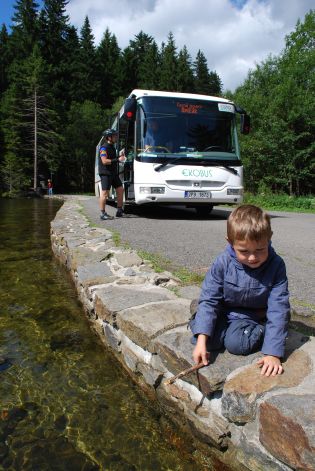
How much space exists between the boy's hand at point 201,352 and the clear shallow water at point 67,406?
1.59 feet

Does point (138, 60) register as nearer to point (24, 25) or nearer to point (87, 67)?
point (87, 67)

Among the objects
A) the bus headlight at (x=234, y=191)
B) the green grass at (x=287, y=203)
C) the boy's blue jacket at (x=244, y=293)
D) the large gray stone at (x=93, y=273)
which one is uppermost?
the bus headlight at (x=234, y=191)

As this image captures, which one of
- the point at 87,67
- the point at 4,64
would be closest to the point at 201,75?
the point at 87,67

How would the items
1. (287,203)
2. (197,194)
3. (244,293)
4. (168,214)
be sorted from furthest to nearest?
(287,203), (168,214), (197,194), (244,293)

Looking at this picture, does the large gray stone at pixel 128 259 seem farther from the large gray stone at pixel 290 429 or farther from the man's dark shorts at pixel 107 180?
the man's dark shorts at pixel 107 180

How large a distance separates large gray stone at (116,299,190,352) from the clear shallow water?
13.4 inches

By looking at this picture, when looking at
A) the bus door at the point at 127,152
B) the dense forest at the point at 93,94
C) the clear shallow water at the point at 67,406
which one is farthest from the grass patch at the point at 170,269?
the dense forest at the point at 93,94

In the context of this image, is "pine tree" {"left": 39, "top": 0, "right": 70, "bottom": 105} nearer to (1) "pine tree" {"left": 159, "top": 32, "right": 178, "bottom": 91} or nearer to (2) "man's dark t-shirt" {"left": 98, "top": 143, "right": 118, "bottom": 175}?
(1) "pine tree" {"left": 159, "top": 32, "right": 178, "bottom": 91}

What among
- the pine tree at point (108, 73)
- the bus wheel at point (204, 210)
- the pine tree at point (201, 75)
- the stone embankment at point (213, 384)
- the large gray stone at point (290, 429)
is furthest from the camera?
the pine tree at point (201, 75)

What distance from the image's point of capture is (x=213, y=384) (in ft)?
6.23

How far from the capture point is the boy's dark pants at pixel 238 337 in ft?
6.75

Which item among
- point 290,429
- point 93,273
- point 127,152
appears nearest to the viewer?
point 290,429

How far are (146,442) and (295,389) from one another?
0.86m

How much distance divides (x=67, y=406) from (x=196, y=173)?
A: 293 inches
